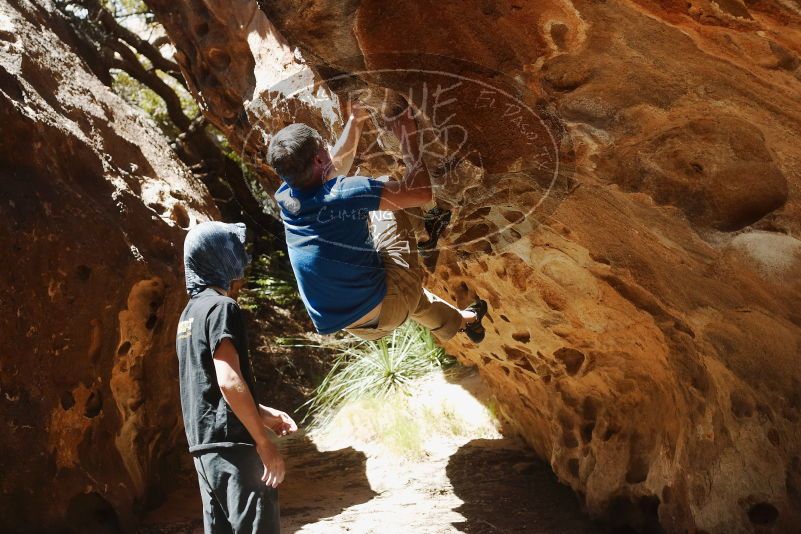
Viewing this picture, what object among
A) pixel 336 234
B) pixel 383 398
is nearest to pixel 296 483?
pixel 383 398

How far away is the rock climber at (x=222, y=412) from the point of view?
9.75 feet

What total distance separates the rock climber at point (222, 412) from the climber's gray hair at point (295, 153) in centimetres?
41

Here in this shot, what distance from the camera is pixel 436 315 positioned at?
4219 mm

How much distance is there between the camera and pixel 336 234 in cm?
360

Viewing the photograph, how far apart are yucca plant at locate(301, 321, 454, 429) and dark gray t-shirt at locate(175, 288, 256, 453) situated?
5.56 meters

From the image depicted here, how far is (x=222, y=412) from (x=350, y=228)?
38.7 inches

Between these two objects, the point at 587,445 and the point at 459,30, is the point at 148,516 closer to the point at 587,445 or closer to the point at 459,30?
the point at 587,445

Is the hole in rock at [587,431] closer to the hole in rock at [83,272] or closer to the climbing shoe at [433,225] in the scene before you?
the climbing shoe at [433,225]

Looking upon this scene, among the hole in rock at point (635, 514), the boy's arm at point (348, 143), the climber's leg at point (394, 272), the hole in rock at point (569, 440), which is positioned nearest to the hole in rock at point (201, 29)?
the climber's leg at point (394, 272)

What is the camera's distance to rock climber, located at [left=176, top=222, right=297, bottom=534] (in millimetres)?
2973

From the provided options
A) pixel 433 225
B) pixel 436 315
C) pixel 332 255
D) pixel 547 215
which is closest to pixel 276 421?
pixel 332 255

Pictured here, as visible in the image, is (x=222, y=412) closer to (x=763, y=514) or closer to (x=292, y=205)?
(x=292, y=205)

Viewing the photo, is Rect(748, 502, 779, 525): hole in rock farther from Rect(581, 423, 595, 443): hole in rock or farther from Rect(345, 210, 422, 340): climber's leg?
Rect(345, 210, 422, 340): climber's leg

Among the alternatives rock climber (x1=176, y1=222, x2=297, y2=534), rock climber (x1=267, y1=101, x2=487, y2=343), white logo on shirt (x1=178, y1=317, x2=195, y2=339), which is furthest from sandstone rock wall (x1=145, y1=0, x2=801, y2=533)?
white logo on shirt (x1=178, y1=317, x2=195, y2=339)
